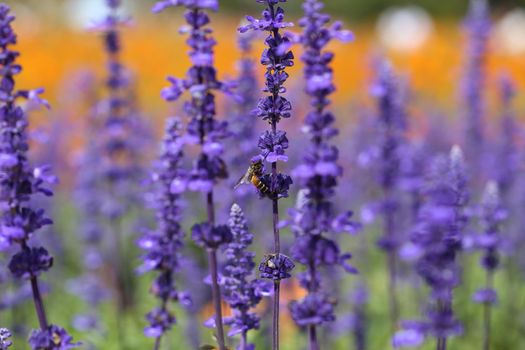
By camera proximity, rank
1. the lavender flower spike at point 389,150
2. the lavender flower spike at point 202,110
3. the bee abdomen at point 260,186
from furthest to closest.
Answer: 1. the lavender flower spike at point 389,150
2. the bee abdomen at point 260,186
3. the lavender flower spike at point 202,110

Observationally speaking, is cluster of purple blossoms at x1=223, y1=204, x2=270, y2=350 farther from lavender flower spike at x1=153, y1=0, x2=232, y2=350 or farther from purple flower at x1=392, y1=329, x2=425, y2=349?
purple flower at x1=392, y1=329, x2=425, y2=349

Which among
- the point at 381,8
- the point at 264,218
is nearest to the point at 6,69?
the point at 264,218

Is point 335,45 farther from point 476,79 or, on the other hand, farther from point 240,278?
point 240,278

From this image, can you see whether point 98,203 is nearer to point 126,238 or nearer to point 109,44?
point 126,238

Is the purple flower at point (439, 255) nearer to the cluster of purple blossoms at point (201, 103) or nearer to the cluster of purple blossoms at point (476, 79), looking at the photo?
the cluster of purple blossoms at point (201, 103)

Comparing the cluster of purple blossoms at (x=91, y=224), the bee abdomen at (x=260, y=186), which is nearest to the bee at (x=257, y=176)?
the bee abdomen at (x=260, y=186)

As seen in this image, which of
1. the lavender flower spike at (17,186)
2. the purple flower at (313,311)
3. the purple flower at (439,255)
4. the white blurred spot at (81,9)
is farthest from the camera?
the white blurred spot at (81,9)

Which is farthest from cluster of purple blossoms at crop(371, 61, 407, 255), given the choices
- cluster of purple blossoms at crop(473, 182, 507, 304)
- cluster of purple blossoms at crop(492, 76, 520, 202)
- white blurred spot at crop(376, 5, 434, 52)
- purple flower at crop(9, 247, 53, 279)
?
white blurred spot at crop(376, 5, 434, 52)
